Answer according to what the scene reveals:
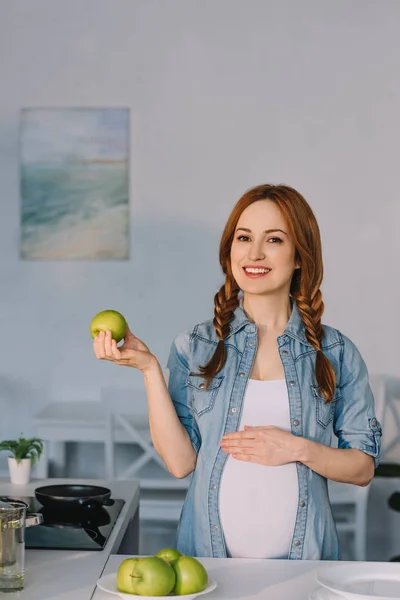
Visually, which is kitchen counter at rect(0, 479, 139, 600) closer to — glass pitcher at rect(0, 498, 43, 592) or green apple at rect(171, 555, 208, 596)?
glass pitcher at rect(0, 498, 43, 592)

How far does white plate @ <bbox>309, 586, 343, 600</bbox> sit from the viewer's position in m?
1.41

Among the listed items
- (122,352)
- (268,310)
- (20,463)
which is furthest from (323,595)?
(20,463)

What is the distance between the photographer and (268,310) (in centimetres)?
196

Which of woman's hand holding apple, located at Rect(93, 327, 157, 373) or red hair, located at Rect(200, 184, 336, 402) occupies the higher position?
red hair, located at Rect(200, 184, 336, 402)

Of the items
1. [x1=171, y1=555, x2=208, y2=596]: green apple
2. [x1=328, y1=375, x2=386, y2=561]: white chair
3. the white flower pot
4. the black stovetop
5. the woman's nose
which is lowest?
[x1=328, y1=375, x2=386, y2=561]: white chair

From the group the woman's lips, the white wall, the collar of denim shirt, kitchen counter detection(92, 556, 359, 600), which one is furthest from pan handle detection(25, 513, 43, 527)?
the white wall

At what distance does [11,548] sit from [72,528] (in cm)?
45

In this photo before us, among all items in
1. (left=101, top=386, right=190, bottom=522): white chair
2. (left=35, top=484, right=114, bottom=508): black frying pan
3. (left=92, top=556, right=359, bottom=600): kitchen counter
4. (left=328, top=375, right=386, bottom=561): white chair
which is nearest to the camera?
(left=92, top=556, right=359, bottom=600): kitchen counter

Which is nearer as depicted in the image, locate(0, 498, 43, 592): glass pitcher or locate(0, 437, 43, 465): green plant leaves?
locate(0, 498, 43, 592): glass pitcher

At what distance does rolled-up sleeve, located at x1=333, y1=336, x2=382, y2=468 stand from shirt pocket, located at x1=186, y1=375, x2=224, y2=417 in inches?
10.7

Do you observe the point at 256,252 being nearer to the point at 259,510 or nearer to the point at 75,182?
the point at 259,510

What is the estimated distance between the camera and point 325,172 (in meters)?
4.16

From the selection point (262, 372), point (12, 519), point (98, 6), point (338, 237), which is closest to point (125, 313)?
point (338, 237)

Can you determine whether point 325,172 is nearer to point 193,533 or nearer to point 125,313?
point 125,313
